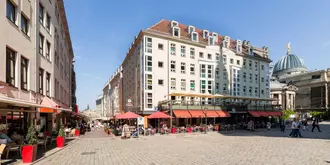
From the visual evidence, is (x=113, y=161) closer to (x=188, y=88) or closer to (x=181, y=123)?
(x=181, y=123)

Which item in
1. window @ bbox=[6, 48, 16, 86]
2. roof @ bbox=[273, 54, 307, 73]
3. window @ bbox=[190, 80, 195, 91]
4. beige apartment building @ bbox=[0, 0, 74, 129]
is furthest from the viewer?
roof @ bbox=[273, 54, 307, 73]

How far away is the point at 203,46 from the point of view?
4400 cm

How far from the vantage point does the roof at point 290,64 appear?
425ft

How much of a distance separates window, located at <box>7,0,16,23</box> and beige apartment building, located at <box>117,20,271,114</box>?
22.5 metres

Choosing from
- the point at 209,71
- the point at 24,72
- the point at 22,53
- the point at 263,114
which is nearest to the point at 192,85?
the point at 209,71

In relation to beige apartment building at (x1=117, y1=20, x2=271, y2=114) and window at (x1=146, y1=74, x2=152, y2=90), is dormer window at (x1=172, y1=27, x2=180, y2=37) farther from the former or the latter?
window at (x1=146, y1=74, x2=152, y2=90)

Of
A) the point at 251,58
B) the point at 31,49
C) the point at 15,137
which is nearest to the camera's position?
the point at 15,137

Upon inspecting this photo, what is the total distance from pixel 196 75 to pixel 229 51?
10.3m

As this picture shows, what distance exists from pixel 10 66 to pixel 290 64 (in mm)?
141054

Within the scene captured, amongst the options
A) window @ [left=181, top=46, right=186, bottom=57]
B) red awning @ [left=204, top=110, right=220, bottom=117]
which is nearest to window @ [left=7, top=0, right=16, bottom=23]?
red awning @ [left=204, top=110, right=220, bottom=117]

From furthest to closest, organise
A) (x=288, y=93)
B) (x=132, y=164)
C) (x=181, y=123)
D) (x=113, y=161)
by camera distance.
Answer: (x=288, y=93)
(x=181, y=123)
(x=113, y=161)
(x=132, y=164)

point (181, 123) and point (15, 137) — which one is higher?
point (15, 137)

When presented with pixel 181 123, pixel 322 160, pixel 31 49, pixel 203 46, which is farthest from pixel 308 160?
pixel 203 46

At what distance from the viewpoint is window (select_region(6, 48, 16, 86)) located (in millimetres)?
14430
